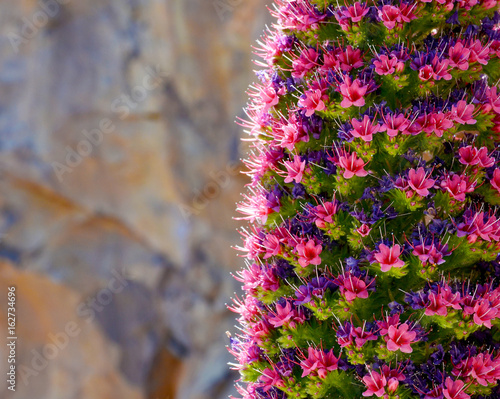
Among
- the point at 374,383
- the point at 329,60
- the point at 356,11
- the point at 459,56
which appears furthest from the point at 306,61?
the point at 374,383

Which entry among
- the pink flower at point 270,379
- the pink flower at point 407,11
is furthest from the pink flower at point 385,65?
the pink flower at point 270,379

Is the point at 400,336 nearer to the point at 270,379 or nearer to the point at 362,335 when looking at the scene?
the point at 362,335

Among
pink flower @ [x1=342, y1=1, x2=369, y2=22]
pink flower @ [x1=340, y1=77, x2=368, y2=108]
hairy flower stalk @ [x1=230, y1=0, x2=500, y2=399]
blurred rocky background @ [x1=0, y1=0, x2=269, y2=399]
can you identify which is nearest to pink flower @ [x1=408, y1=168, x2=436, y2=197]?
hairy flower stalk @ [x1=230, y1=0, x2=500, y2=399]

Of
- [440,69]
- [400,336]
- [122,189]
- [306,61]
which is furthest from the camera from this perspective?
[122,189]

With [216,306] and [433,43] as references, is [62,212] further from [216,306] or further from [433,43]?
[433,43]

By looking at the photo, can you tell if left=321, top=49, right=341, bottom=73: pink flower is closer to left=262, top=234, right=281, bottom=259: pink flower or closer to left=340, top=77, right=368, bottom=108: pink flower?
left=340, top=77, right=368, bottom=108: pink flower
